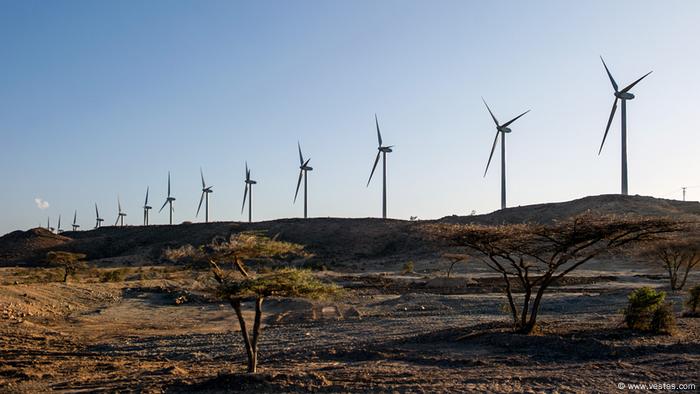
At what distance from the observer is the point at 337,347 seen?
65.5ft

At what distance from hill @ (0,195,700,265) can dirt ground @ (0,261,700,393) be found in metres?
44.0

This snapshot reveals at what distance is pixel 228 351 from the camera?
20562mm

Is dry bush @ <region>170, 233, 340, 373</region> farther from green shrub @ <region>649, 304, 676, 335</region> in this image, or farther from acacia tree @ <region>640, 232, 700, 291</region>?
acacia tree @ <region>640, 232, 700, 291</region>

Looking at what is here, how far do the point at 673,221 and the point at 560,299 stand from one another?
Result: 1679 centimetres

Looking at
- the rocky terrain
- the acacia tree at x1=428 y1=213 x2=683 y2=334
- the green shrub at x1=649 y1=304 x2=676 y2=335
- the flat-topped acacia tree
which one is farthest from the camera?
the green shrub at x1=649 y1=304 x2=676 y2=335

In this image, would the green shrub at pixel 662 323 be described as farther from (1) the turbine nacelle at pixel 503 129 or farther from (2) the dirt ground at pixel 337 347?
(1) the turbine nacelle at pixel 503 129

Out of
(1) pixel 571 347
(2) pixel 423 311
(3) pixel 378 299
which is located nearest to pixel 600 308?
(2) pixel 423 311

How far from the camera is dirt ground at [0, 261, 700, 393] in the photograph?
13.8m

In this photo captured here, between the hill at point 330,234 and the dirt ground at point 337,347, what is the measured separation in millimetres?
43972

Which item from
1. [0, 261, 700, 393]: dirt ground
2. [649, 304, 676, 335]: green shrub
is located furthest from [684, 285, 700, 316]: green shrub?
[649, 304, 676, 335]: green shrub

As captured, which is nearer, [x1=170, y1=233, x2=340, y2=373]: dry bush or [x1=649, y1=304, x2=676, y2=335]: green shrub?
[x1=170, y1=233, x2=340, y2=373]: dry bush

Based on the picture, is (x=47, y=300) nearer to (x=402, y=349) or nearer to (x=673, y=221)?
(x=402, y=349)

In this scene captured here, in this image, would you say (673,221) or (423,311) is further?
(423,311)

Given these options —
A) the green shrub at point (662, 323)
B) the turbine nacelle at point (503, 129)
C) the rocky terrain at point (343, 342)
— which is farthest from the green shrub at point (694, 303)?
the turbine nacelle at point (503, 129)
